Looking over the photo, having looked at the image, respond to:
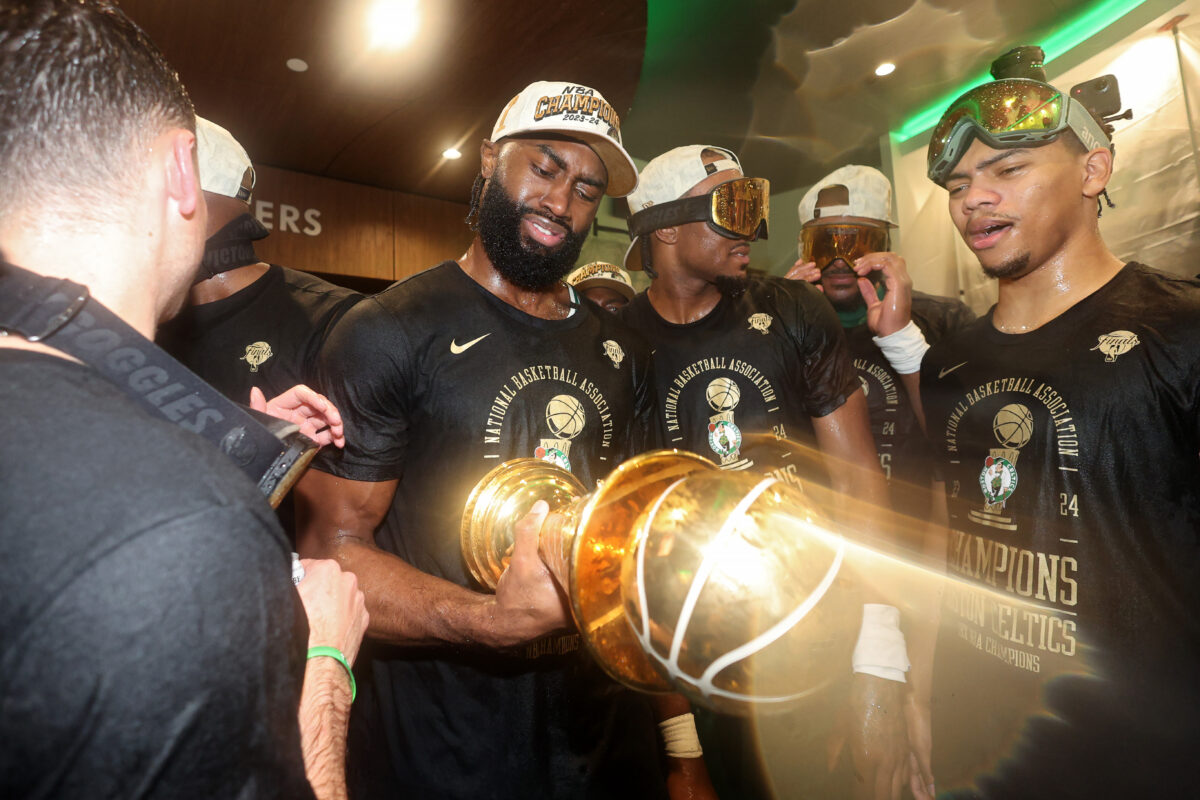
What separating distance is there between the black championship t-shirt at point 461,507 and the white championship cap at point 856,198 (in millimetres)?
2990

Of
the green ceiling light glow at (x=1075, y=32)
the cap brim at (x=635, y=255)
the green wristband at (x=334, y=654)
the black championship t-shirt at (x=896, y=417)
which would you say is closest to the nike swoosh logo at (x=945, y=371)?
the black championship t-shirt at (x=896, y=417)

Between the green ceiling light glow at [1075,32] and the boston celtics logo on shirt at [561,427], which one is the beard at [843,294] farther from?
the boston celtics logo on shirt at [561,427]

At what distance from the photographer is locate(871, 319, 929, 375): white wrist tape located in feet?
10.7

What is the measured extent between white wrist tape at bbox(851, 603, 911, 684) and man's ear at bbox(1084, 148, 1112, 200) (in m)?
1.75

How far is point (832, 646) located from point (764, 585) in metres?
0.13

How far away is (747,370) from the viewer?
10.1 ft

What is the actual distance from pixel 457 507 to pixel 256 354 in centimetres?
156

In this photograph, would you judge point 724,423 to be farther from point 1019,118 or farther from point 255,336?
point 255,336

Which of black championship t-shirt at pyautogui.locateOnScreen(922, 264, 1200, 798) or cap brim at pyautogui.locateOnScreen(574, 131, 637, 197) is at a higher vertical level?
cap brim at pyautogui.locateOnScreen(574, 131, 637, 197)

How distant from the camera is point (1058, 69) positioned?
20.1 ft

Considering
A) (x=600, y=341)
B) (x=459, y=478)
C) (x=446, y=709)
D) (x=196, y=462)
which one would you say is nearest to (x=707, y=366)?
(x=600, y=341)

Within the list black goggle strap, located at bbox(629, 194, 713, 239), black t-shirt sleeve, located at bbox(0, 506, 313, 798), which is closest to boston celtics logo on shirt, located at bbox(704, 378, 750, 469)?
black goggle strap, located at bbox(629, 194, 713, 239)

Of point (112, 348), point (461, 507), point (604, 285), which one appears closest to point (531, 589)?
point (461, 507)

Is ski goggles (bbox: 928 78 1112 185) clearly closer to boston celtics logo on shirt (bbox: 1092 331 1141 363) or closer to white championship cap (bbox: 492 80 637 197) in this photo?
boston celtics logo on shirt (bbox: 1092 331 1141 363)
